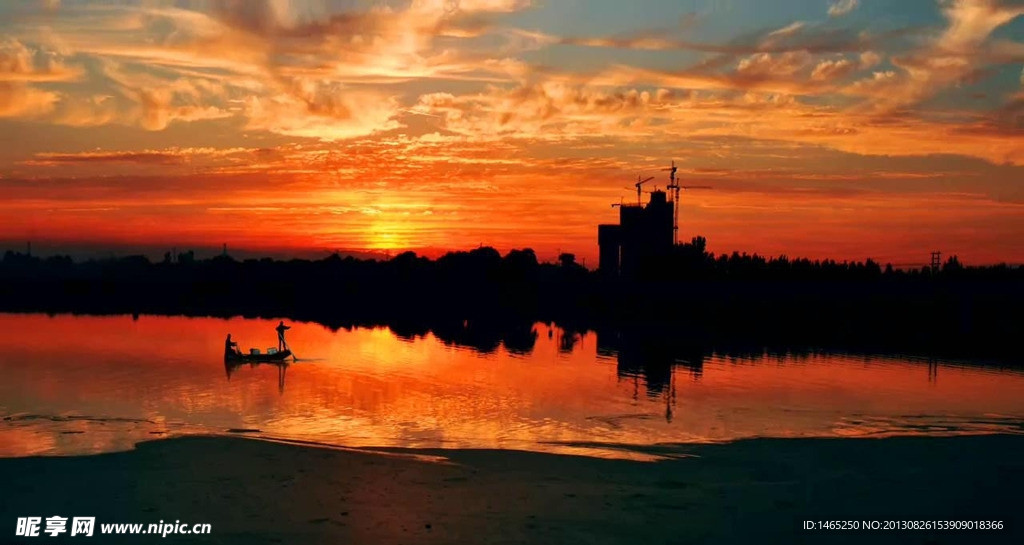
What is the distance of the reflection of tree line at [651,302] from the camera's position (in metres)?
97.5

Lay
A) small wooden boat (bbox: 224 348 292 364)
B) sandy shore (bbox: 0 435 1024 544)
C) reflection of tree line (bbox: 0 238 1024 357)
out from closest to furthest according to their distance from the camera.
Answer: sandy shore (bbox: 0 435 1024 544) → small wooden boat (bbox: 224 348 292 364) → reflection of tree line (bbox: 0 238 1024 357)

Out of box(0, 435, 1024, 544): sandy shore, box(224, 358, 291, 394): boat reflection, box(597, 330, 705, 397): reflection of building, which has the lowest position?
box(224, 358, 291, 394): boat reflection

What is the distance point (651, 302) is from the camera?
5965 inches

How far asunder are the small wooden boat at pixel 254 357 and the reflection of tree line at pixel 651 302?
2199 centimetres

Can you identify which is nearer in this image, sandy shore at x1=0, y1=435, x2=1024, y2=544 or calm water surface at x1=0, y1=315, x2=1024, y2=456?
sandy shore at x1=0, y1=435, x2=1024, y2=544

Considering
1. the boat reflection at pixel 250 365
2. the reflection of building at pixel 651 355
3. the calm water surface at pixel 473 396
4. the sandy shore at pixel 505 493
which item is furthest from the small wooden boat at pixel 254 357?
the sandy shore at pixel 505 493

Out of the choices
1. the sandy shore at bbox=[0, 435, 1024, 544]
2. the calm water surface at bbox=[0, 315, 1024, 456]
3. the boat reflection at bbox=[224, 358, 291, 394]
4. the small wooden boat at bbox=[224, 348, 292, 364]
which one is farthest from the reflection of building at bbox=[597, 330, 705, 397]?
the small wooden boat at bbox=[224, 348, 292, 364]

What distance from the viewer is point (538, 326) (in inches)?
4397

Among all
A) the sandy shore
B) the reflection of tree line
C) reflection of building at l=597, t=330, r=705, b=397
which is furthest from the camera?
the reflection of tree line

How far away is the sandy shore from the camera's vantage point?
66.1 ft

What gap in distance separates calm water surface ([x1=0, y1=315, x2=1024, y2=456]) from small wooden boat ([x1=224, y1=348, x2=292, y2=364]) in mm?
870

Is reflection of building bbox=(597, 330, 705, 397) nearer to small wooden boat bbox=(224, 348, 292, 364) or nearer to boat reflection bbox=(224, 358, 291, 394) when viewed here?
boat reflection bbox=(224, 358, 291, 394)

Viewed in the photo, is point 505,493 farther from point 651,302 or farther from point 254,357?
point 651,302

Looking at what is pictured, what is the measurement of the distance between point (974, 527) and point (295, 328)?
86.2m
